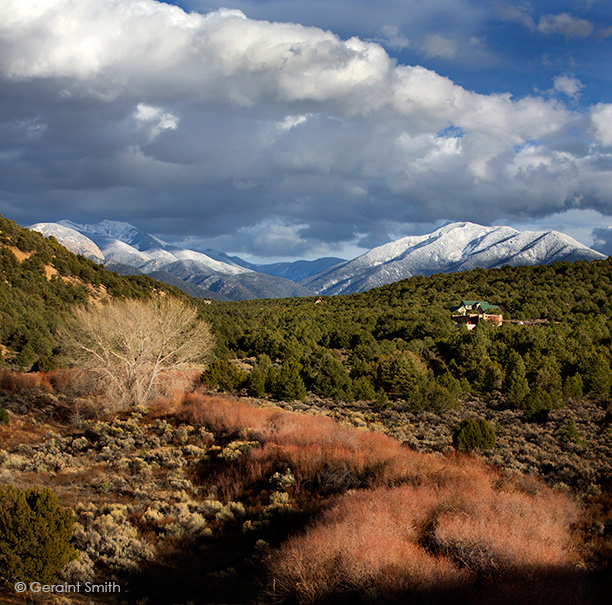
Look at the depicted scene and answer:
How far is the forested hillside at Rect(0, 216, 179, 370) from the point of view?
49.3 metres

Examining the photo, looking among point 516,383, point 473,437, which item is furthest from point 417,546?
point 516,383

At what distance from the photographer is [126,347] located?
88.5 ft

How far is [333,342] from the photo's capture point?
61.2 m

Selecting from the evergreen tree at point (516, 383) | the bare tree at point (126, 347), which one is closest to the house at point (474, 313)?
the evergreen tree at point (516, 383)

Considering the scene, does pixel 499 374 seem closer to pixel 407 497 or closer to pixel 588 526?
pixel 588 526

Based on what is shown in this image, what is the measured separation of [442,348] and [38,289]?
58.5m

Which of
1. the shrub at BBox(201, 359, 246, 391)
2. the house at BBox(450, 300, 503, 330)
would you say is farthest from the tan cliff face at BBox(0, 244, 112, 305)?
the house at BBox(450, 300, 503, 330)

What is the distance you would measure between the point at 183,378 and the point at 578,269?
94.7m

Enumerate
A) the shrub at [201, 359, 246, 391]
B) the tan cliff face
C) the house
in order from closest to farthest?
the shrub at [201, 359, 246, 391] < the house < the tan cliff face

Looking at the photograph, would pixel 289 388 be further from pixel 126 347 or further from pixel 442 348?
pixel 442 348

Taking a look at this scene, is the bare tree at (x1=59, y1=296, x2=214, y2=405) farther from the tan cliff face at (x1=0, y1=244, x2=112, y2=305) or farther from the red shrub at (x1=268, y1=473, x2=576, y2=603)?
the tan cliff face at (x1=0, y1=244, x2=112, y2=305)

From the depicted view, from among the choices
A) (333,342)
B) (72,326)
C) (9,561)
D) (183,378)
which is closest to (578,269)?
(333,342)

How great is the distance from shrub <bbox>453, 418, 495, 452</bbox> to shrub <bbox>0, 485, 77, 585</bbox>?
54.1 feet

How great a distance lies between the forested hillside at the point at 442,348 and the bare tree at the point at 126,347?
855 centimetres
